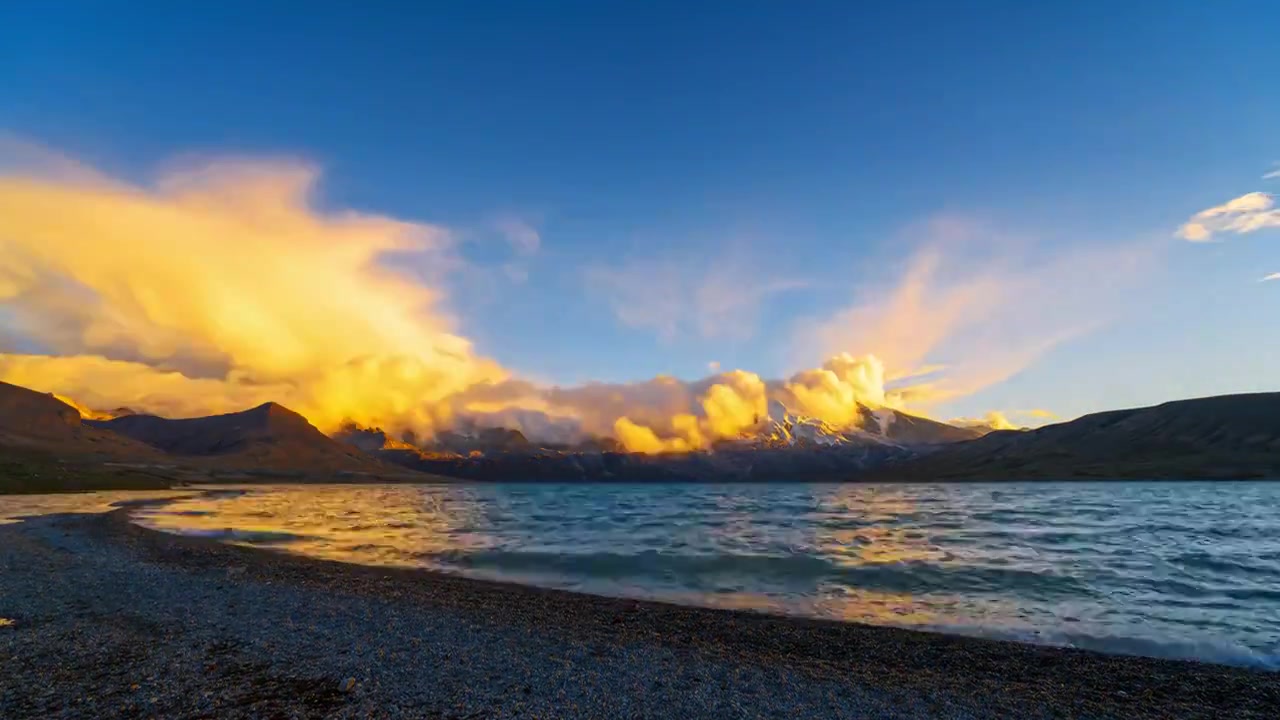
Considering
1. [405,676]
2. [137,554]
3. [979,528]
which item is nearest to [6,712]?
[405,676]

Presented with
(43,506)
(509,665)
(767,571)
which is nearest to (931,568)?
(767,571)

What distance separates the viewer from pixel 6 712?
1273 cm

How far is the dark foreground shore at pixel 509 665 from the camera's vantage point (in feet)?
45.6

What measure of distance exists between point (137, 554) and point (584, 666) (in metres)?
36.3

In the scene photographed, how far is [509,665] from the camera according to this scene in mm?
16844

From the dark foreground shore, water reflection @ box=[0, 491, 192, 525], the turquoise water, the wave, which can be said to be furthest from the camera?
water reflection @ box=[0, 491, 192, 525]

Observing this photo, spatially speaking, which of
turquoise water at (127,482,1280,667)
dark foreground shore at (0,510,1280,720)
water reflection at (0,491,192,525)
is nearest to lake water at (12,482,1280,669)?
turquoise water at (127,482,1280,667)

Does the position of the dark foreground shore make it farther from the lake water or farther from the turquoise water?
the lake water

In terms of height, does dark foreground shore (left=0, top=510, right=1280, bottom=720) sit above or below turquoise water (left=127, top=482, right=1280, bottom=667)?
above

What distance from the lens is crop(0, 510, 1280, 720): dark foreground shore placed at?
45.6 feet

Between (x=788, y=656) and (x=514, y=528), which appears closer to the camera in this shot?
(x=788, y=656)

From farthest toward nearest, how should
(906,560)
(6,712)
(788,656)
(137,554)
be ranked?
1. (906,560)
2. (137,554)
3. (788,656)
4. (6,712)

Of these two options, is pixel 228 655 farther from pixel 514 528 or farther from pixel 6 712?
pixel 514 528

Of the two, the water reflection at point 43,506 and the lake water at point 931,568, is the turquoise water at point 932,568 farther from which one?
the water reflection at point 43,506
